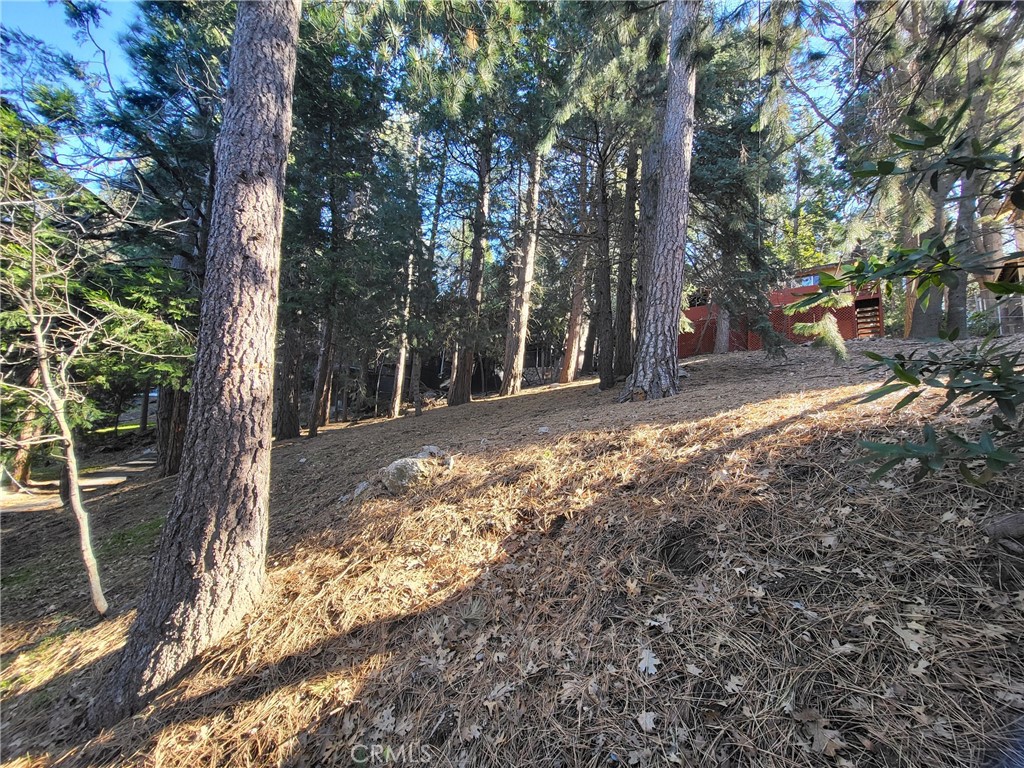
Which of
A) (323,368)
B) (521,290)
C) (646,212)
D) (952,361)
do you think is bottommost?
(952,361)

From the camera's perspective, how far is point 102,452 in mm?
16047

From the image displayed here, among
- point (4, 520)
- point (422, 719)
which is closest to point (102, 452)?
point (4, 520)

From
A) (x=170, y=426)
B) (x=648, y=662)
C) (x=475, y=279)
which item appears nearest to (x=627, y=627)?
(x=648, y=662)

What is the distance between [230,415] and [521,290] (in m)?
11.2

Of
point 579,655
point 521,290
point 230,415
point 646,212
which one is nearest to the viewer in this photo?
point 579,655

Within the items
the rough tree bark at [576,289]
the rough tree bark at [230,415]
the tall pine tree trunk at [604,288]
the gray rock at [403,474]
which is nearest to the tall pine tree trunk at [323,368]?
the tall pine tree trunk at [604,288]

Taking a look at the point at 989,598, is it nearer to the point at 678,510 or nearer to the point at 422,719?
the point at 678,510

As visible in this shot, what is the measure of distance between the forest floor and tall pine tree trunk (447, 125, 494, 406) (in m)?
8.38

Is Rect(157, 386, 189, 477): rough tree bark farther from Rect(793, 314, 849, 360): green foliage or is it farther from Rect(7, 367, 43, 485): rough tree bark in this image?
Rect(793, 314, 849, 360): green foliage

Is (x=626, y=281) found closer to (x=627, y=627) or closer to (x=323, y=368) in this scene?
(x=323, y=368)

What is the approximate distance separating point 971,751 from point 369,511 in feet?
12.3

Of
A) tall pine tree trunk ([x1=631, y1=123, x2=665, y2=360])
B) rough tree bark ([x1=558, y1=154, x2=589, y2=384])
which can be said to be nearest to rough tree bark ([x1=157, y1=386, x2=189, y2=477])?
tall pine tree trunk ([x1=631, y1=123, x2=665, y2=360])

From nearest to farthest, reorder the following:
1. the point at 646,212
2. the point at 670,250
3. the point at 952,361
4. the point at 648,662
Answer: the point at 952,361, the point at 648,662, the point at 670,250, the point at 646,212

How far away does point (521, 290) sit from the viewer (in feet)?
44.4
